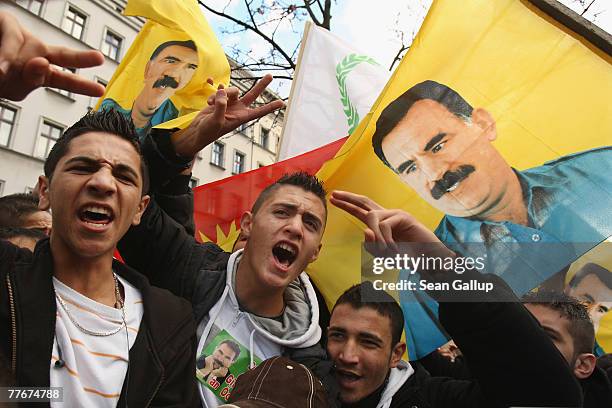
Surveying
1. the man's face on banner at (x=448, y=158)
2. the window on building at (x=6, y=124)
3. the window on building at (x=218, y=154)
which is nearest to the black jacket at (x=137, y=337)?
the man's face on banner at (x=448, y=158)

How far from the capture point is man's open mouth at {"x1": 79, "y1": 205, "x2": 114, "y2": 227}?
58.5 inches

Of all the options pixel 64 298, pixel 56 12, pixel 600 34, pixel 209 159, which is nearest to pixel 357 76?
pixel 600 34

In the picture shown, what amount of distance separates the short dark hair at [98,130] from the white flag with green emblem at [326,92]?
2687 millimetres

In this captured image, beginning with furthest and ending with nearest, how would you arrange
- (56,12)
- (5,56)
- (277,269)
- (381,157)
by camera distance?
(56,12) → (381,157) → (277,269) → (5,56)

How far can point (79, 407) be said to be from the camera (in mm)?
1237

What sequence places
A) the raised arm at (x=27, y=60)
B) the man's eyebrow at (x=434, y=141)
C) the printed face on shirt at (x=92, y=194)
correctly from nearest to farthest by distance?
the raised arm at (x=27, y=60) < the printed face on shirt at (x=92, y=194) < the man's eyebrow at (x=434, y=141)

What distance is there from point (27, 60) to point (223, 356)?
1141mm

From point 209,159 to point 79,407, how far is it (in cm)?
2497

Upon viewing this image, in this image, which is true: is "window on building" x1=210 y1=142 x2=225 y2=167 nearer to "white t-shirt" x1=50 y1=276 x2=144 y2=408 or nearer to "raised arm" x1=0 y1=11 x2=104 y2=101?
"white t-shirt" x1=50 y1=276 x2=144 y2=408

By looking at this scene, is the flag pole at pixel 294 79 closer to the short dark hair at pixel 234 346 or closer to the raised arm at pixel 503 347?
the short dark hair at pixel 234 346

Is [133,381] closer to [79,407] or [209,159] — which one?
[79,407]

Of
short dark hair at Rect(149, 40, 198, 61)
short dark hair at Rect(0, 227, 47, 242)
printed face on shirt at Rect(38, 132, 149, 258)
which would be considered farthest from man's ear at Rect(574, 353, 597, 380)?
short dark hair at Rect(149, 40, 198, 61)

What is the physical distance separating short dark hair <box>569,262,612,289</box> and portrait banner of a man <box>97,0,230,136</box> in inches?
104

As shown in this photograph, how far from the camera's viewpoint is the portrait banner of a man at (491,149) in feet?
7.39
